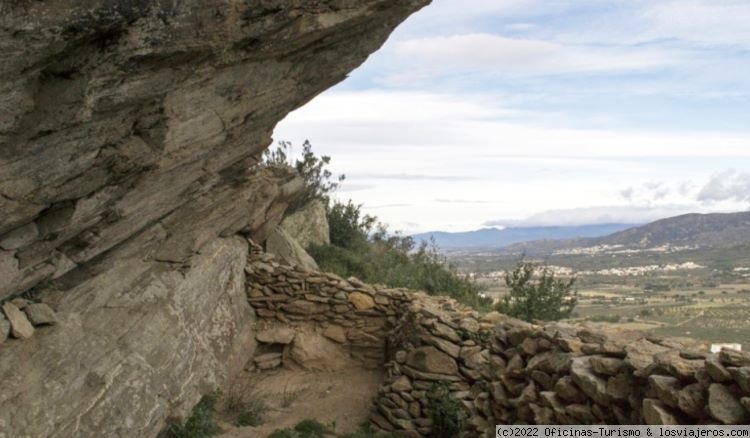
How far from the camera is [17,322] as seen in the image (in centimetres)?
752

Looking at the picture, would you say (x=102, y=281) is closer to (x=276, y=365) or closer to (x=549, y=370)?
(x=276, y=365)

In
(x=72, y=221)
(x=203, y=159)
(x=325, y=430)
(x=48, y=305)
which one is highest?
(x=203, y=159)

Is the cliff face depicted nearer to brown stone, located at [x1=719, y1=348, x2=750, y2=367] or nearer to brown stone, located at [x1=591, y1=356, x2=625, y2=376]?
brown stone, located at [x1=591, y1=356, x2=625, y2=376]

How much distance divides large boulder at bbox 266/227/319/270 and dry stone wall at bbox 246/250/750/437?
1.14m

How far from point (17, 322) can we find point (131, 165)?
7.65 feet

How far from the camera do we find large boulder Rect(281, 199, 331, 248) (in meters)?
17.5

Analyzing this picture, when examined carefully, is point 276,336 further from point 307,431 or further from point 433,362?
point 433,362

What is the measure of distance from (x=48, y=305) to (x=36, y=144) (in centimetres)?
296

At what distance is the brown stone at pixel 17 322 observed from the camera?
7469 mm

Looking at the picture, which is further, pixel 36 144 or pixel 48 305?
pixel 48 305

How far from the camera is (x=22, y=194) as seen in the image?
6312 mm

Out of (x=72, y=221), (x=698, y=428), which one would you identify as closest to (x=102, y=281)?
(x=72, y=221)

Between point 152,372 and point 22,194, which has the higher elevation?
point 22,194

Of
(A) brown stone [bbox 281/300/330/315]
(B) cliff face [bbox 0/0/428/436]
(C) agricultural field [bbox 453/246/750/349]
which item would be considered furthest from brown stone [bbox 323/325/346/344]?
(C) agricultural field [bbox 453/246/750/349]
